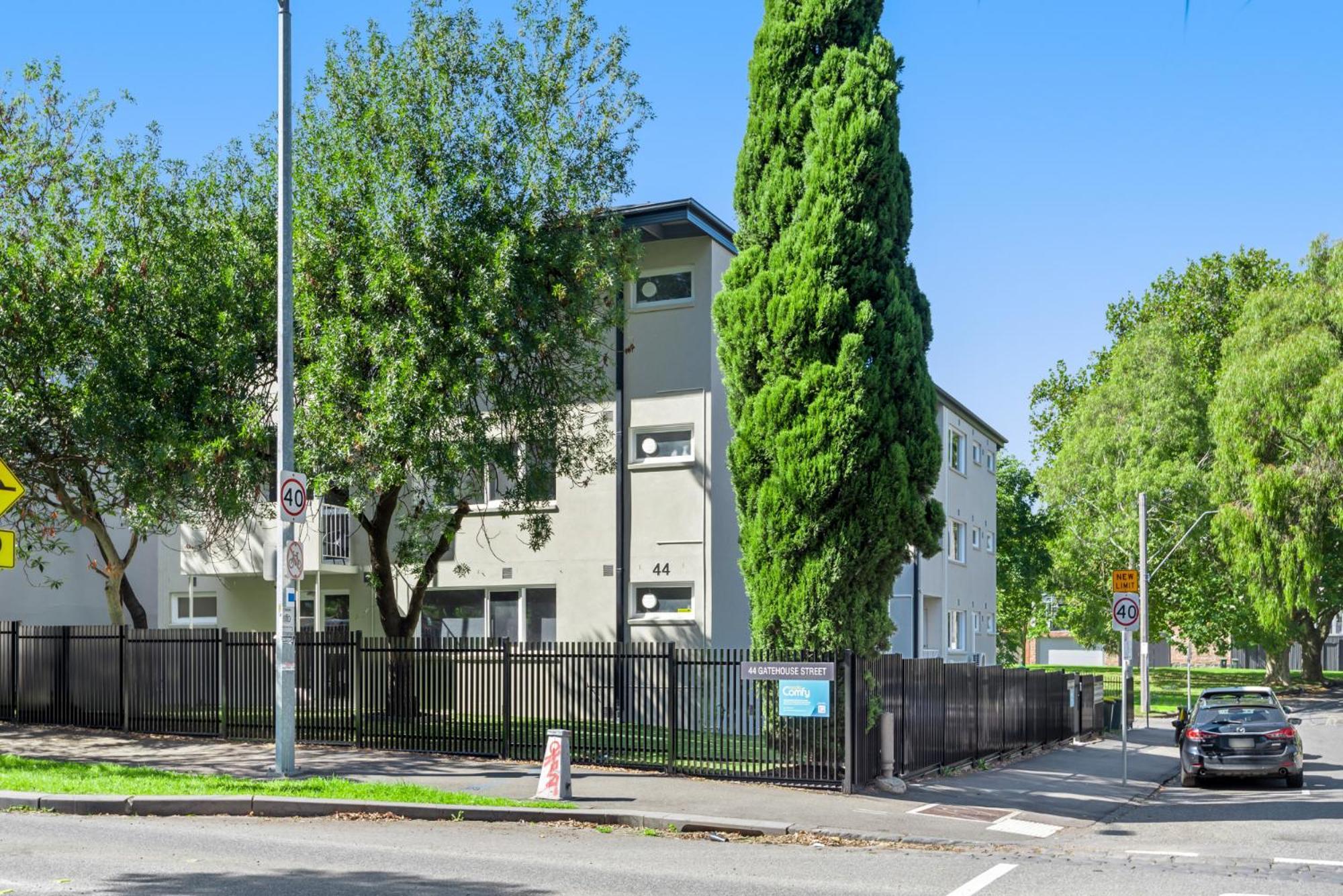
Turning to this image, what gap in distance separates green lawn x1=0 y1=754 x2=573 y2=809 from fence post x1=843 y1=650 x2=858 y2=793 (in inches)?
135

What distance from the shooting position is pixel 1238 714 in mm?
18969

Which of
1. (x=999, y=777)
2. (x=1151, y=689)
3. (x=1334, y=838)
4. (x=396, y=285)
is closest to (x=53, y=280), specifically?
(x=396, y=285)

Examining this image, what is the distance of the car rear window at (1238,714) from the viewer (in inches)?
738

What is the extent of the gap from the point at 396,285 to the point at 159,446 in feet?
12.8

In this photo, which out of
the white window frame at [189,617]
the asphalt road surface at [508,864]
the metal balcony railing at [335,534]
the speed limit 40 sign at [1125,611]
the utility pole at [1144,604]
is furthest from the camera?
the utility pole at [1144,604]

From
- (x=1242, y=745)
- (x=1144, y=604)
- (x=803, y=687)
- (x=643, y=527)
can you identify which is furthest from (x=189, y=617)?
(x=1144, y=604)

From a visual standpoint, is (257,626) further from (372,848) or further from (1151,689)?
(1151,689)

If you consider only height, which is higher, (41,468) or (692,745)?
(41,468)

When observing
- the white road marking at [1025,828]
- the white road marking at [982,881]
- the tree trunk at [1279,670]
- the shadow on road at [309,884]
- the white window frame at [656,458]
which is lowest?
the tree trunk at [1279,670]

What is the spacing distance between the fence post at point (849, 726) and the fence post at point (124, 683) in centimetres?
1088

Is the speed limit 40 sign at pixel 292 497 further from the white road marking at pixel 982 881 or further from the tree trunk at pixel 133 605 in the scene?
the tree trunk at pixel 133 605

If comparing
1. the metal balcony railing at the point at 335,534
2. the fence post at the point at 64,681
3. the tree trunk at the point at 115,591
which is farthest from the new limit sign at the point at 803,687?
the tree trunk at the point at 115,591

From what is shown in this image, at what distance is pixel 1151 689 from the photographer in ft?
186

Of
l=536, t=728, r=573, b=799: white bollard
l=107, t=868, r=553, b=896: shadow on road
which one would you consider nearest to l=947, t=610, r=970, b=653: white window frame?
l=536, t=728, r=573, b=799: white bollard
